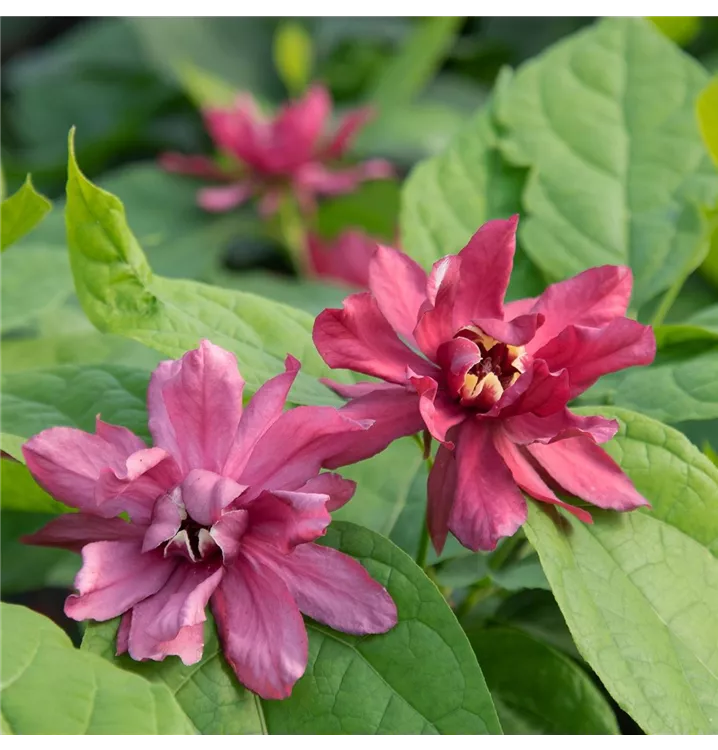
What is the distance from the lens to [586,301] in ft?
1.97

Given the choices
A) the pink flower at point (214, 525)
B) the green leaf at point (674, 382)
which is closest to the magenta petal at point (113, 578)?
the pink flower at point (214, 525)

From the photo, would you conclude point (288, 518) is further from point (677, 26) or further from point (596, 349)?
point (677, 26)

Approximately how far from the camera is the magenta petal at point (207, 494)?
53 cm

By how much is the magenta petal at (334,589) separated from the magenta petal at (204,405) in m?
0.06

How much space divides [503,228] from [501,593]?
31 cm

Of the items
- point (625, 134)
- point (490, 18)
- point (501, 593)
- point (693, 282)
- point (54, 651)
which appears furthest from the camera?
point (490, 18)

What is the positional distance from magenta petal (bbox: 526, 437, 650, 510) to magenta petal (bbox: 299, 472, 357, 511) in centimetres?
11

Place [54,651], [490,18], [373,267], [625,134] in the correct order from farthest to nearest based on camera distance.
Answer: [490,18] → [625,134] → [373,267] → [54,651]

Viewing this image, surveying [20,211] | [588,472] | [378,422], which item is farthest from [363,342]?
[20,211]

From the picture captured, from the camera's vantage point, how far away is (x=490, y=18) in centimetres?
202

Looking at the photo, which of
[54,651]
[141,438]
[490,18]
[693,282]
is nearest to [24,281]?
[141,438]
